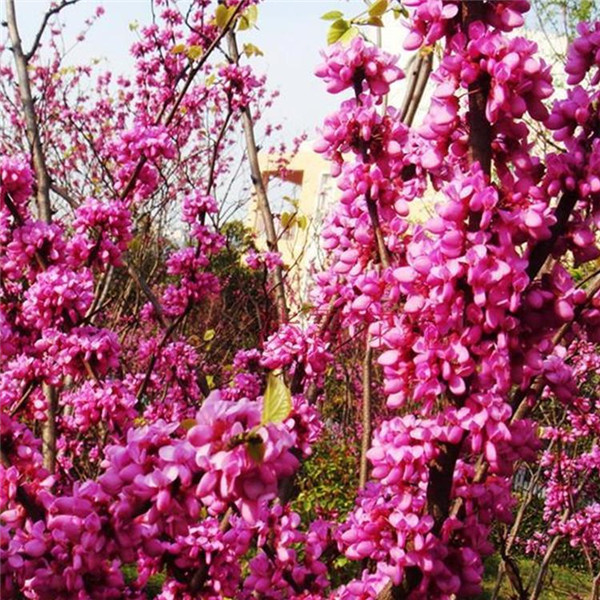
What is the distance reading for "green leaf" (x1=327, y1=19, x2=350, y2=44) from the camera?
6.33ft

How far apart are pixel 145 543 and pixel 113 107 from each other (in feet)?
25.6

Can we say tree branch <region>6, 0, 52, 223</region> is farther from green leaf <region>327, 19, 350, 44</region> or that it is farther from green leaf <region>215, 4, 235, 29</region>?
green leaf <region>327, 19, 350, 44</region>

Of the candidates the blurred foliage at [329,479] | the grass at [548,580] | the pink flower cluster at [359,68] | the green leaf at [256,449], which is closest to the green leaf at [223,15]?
the pink flower cluster at [359,68]

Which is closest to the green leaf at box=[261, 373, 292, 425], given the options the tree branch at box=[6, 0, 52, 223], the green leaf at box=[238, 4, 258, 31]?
the green leaf at box=[238, 4, 258, 31]

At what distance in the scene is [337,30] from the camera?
76.5 inches

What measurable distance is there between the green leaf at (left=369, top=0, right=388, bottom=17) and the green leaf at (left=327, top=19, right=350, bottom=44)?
75 mm

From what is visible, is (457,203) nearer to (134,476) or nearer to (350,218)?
(350,218)

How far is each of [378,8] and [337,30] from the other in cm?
12

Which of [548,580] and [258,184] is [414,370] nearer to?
[258,184]

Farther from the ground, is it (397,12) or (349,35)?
(397,12)

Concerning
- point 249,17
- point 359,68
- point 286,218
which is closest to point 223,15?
point 249,17

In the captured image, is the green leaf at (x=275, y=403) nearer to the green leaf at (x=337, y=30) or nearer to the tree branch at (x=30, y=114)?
the green leaf at (x=337, y=30)

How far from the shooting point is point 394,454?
1.65 m

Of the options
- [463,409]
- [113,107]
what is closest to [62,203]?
[113,107]
